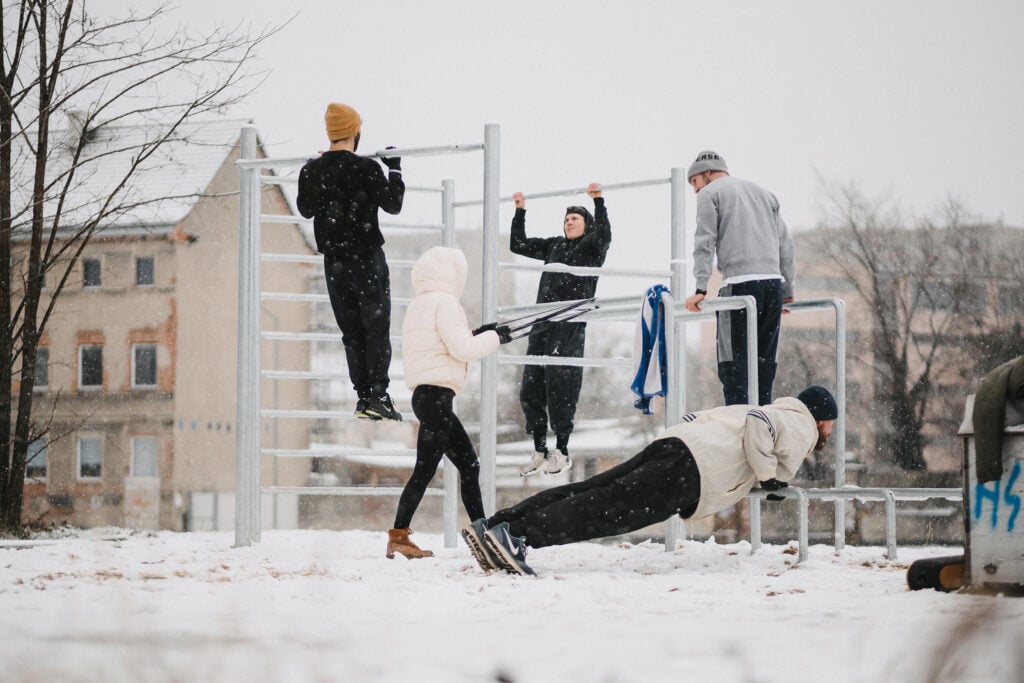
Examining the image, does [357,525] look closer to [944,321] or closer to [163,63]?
[944,321]

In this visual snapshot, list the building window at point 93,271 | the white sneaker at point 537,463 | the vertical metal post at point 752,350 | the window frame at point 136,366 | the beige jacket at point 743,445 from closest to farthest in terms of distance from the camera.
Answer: the beige jacket at point 743,445, the vertical metal post at point 752,350, the white sneaker at point 537,463, the window frame at point 136,366, the building window at point 93,271

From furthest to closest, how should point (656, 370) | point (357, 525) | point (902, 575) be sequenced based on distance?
1. point (357, 525)
2. point (656, 370)
3. point (902, 575)

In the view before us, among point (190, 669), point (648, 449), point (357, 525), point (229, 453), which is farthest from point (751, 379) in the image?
point (357, 525)

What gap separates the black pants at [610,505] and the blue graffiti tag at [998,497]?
43.4 inches

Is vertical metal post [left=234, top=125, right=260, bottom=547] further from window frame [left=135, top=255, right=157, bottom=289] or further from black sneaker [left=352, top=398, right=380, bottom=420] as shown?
window frame [left=135, top=255, right=157, bottom=289]

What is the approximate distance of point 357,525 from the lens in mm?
29531

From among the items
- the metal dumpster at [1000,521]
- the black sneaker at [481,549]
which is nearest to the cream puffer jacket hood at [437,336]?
the black sneaker at [481,549]

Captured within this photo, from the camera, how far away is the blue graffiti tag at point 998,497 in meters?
3.34

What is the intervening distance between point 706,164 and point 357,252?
1.65 metres

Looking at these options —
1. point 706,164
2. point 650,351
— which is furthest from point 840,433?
point 706,164

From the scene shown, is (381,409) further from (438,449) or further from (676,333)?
(676,333)

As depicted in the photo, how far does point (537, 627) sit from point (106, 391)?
2401 centimetres

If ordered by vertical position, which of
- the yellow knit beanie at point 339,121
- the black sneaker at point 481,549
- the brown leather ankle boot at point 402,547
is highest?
the yellow knit beanie at point 339,121

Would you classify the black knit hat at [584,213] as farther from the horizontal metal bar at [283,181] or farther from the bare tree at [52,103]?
the bare tree at [52,103]
